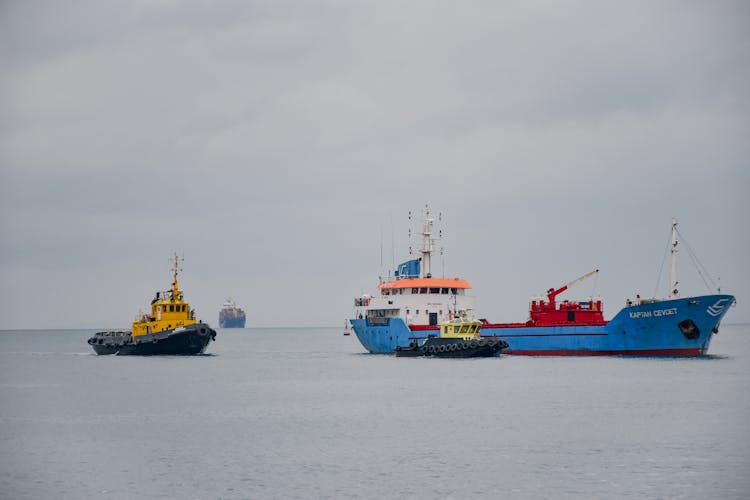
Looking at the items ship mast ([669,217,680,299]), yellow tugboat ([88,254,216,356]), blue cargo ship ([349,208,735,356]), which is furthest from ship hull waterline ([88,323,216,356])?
ship mast ([669,217,680,299])

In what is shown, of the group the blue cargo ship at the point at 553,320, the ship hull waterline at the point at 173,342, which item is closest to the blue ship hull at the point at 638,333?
the blue cargo ship at the point at 553,320

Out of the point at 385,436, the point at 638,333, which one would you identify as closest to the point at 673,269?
the point at 638,333

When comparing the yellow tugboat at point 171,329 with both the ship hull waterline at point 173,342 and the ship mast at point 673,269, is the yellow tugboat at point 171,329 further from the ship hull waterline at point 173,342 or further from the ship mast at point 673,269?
the ship mast at point 673,269

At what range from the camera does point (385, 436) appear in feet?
132

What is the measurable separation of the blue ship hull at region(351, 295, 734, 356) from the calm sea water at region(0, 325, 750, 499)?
5.24 metres

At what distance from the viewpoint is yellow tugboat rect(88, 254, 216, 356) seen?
9006 cm

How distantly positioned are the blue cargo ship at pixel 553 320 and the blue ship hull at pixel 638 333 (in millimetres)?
69

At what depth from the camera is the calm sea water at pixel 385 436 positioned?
98.6 feet

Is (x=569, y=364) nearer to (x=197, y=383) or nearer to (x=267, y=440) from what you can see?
(x=197, y=383)

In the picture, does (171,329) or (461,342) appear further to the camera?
(171,329)

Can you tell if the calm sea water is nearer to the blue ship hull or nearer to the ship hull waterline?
the blue ship hull

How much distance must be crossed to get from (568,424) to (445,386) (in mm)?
19542

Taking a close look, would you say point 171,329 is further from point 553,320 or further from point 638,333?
point 638,333

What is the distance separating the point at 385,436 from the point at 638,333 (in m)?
43.1
